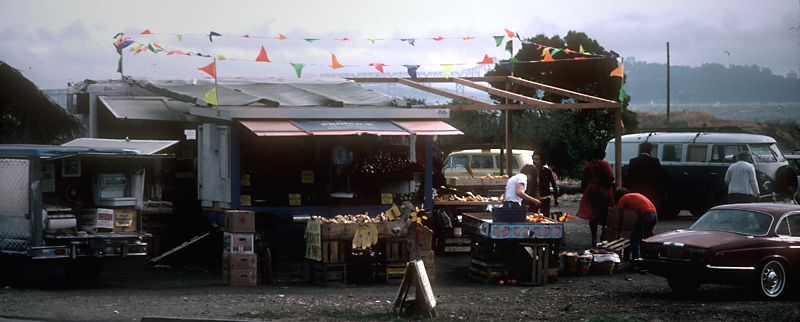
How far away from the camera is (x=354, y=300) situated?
14844mm

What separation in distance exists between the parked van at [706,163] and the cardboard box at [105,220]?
51.1 feet

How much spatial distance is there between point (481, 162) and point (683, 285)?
1571 cm

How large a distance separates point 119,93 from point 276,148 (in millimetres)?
3777

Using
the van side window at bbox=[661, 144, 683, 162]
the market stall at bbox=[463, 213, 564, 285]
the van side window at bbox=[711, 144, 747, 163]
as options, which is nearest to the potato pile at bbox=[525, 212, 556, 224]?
the market stall at bbox=[463, 213, 564, 285]

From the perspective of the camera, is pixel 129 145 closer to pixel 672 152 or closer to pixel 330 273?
pixel 330 273

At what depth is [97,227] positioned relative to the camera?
15.9m

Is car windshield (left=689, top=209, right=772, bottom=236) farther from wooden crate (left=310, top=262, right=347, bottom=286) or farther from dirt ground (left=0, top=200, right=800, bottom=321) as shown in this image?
wooden crate (left=310, top=262, right=347, bottom=286)

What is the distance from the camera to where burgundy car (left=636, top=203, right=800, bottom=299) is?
14844 millimetres

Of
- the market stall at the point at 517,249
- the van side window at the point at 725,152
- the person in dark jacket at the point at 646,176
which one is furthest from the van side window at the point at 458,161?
the market stall at the point at 517,249

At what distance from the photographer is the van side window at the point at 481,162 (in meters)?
31.0

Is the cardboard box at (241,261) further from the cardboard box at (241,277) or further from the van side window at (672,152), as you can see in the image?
the van side window at (672,152)

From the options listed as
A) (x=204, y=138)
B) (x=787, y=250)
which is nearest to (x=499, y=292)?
(x=787, y=250)

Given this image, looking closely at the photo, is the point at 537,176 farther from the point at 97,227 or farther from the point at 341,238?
the point at 97,227

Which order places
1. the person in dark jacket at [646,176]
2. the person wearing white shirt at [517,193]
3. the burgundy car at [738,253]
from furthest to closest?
the person in dark jacket at [646,176], the person wearing white shirt at [517,193], the burgundy car at [738,253]
